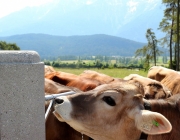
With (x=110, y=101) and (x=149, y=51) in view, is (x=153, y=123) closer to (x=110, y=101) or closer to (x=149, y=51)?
(x=110, y=101)

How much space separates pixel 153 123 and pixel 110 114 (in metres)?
Answer: 0.51

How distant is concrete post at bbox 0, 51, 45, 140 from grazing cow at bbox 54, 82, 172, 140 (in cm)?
52

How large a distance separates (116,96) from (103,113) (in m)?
0.24

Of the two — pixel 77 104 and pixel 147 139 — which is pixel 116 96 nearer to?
pixel 77 104

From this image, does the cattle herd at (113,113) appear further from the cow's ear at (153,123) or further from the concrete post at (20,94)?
the concrete post at (20,94)

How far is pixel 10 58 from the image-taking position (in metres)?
3.19

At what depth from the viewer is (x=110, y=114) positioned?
13.1 feet

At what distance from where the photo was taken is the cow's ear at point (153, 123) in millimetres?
3740

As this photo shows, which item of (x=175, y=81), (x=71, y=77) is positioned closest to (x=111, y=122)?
(x=71, y=77)

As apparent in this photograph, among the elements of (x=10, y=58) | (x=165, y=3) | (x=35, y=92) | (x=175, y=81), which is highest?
(x=165, y=3)

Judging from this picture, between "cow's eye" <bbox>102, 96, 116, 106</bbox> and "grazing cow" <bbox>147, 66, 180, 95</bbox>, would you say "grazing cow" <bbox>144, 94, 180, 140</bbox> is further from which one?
"grazing cow" <bbox>147, 66, 180, 95</bbox>

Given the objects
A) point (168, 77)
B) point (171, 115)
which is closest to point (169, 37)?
point (168, 77)

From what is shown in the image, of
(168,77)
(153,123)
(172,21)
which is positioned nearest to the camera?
(153,123)

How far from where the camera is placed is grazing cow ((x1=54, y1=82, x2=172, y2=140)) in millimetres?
3830
